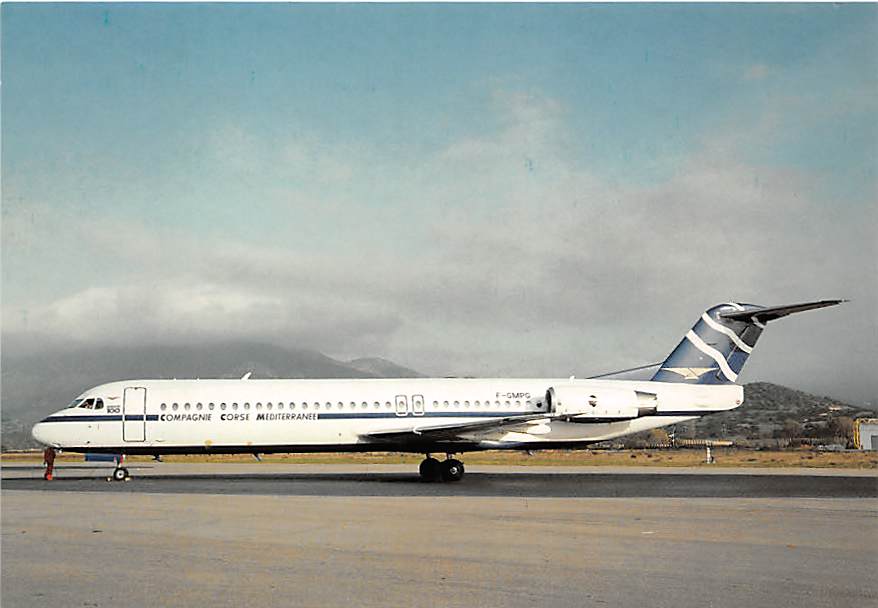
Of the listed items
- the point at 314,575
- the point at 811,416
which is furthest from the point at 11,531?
the point at 811,416

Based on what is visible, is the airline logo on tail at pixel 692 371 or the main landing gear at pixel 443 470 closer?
the main landing gear at pixel 443 470

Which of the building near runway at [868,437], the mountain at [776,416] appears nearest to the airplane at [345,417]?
the building near runway at [868,437]

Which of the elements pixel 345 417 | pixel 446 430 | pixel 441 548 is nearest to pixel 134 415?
pixel 345 417

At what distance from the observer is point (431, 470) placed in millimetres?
26938

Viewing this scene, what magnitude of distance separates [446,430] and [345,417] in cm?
347

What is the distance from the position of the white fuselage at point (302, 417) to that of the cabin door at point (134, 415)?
1.2 inches

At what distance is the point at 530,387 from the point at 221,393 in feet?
33.6

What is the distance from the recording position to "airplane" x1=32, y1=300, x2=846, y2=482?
27.1 m

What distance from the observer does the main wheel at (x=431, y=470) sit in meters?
26.7

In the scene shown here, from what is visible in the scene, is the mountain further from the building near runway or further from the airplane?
the airplane

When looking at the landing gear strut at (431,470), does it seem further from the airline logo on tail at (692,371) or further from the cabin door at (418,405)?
the airline logo on tail at (692,371)

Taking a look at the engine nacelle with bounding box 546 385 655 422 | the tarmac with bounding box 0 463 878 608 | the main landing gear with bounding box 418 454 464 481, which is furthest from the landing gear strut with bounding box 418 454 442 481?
the tarmac with bounding box 0 463 878 608

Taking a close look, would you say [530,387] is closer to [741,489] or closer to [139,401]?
[741,489]

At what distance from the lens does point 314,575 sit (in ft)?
31.8
